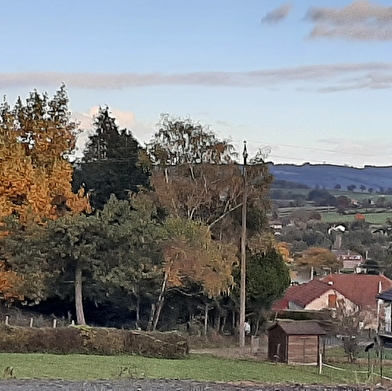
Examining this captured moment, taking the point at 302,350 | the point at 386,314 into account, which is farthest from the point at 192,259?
the point at 386,314

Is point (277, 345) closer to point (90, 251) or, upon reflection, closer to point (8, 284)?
point (90, 251)

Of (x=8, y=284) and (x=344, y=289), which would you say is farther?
(x=344, y=289)

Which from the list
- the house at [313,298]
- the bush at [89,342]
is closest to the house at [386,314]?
the house at [313,298]

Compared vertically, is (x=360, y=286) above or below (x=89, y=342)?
below

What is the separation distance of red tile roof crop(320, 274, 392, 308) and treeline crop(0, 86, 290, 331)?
14.6 meters

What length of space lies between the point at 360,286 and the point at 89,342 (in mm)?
27980

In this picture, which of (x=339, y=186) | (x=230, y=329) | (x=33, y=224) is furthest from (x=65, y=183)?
(x=339, y=186)

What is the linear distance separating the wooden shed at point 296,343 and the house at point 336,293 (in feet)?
57.4

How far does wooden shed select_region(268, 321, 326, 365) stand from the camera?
1088 inches

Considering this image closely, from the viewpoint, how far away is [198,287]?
33.2m

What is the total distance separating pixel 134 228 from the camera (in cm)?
3072

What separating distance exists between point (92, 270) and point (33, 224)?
299 cm

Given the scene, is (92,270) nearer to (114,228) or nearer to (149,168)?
(114,228)

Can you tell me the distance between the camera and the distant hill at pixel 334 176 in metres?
118
